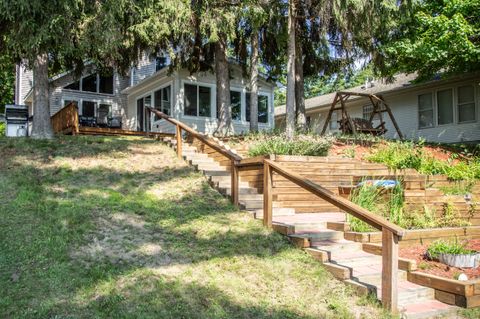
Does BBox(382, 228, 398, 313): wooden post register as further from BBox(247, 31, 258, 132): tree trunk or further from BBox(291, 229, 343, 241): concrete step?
BBox(247, 31, 258, 132): tree trunk

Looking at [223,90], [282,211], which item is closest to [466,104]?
[223,90]

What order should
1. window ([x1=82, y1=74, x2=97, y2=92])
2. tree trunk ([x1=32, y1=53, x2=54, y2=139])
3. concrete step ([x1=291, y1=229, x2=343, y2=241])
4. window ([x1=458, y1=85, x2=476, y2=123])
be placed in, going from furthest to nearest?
window ([x1=82, y1=74, x2=97, y2=92]) → window ([x1=458, y1=85, x2=476, y2=123]) → tree trunk ([x1=32, y1=53, x2=54, y2=139]) → concrete step ([x1=291, y1=229, x2=343, y2=241])

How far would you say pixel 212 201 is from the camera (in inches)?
294

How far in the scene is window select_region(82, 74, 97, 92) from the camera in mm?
22859

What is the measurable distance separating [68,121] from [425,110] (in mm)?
14767

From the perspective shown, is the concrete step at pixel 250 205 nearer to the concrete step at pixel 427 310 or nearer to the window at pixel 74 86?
the concrete step at pixel 427 310

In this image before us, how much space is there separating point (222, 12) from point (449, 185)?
810 cm

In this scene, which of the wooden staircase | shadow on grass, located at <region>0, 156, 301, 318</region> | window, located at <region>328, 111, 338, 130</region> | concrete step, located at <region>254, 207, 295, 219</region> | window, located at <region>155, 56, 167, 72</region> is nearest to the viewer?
shadow on grass, located at <region>0, 156, 301, 318</region>

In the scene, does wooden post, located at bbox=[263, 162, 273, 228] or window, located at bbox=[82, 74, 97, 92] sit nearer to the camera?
wooden post, located at bbox=[263, 162, 273, 228]

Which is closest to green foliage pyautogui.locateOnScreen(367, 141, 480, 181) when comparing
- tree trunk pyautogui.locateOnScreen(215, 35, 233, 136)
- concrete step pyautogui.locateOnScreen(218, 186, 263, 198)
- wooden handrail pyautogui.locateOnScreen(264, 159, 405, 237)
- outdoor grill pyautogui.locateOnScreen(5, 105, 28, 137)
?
concrete step pyautogui.locateOnScreen(218, 186, 263, 198)

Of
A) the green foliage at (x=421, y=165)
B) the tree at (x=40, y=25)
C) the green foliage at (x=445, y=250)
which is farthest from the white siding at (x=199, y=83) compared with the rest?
the green foliage at (x=445, y=250)

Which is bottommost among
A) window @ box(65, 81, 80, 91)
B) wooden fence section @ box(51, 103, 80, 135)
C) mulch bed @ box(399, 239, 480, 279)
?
mulch bed @ box(399, 239, 480, 279)

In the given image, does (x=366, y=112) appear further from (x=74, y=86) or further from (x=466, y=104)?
(x=74, y=86)

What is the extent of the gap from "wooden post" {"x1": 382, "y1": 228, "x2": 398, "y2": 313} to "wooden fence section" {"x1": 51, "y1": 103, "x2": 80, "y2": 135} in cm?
1239
